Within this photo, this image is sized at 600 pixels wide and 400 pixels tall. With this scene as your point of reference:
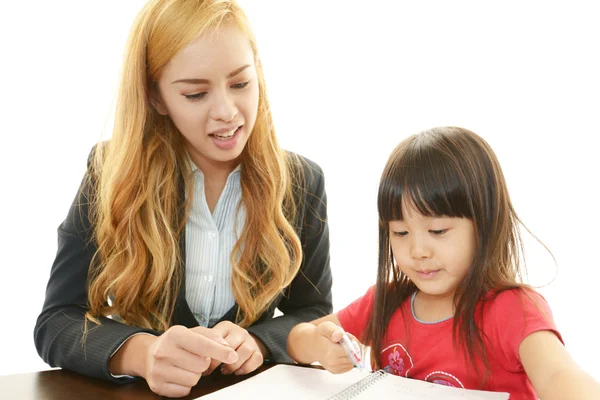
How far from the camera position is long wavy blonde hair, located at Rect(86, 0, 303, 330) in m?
1.30

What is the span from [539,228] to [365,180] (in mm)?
561

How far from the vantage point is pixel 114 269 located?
1323mm

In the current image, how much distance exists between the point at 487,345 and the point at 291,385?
30cm

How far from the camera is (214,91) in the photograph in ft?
4.17

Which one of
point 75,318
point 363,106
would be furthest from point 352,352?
point 363,106

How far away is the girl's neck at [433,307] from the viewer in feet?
3.62

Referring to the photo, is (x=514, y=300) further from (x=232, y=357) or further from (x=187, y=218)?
(x=187, y=218)

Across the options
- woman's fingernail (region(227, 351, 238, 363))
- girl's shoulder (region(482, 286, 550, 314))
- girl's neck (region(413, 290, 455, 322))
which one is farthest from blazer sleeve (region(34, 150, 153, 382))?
girl's shoulder (region(482, 286, 550, 314))

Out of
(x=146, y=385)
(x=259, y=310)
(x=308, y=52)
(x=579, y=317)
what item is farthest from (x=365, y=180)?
(x=146, y=385)

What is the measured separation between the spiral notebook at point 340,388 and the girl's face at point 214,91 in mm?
467

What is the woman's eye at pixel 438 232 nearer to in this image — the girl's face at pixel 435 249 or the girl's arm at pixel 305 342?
the girl's face at pixel 435 249

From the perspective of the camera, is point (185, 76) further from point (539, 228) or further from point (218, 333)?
point (539, 228)

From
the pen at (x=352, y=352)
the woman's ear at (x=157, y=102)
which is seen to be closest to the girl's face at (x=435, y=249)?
the pen at (x=352, y=352)

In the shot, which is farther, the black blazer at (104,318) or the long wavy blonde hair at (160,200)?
the long wavy blonde hair at (160,200)
